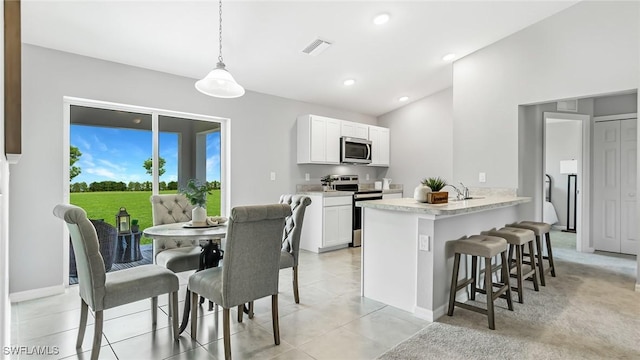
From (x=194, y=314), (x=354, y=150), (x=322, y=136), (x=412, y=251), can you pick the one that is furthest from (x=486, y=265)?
(x=354, y=150)

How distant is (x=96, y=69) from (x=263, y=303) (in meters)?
2.92

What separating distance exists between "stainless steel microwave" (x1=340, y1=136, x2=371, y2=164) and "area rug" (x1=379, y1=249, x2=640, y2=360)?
10.0ft

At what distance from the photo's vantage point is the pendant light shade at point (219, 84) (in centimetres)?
246

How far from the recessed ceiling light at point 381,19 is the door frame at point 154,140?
2.29m

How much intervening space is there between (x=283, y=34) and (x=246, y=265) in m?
2.45

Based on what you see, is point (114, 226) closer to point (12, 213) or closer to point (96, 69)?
point (12, 213)

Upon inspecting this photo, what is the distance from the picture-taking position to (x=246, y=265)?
6.86 feet

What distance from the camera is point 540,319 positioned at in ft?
8.77

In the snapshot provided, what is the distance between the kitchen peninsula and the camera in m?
2.66

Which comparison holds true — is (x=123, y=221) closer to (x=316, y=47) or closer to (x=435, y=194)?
(x=316, y=47)

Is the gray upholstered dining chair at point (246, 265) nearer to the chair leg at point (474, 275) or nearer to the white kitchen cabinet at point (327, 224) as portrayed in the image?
the chair leg at point (474, 275)

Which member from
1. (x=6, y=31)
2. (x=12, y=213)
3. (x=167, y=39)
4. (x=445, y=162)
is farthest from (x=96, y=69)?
(x=445, y=162)

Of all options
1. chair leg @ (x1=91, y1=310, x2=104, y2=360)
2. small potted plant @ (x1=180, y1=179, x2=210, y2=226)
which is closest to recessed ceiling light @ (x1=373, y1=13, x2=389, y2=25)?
small potted plant @ (x1=180, y1=179, x2=210, y2=226)

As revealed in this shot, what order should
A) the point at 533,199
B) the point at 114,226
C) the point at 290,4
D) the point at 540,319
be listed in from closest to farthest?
the point at 540,319 → the point at 290,4 → the point at 114,226 → the point at 533,199
